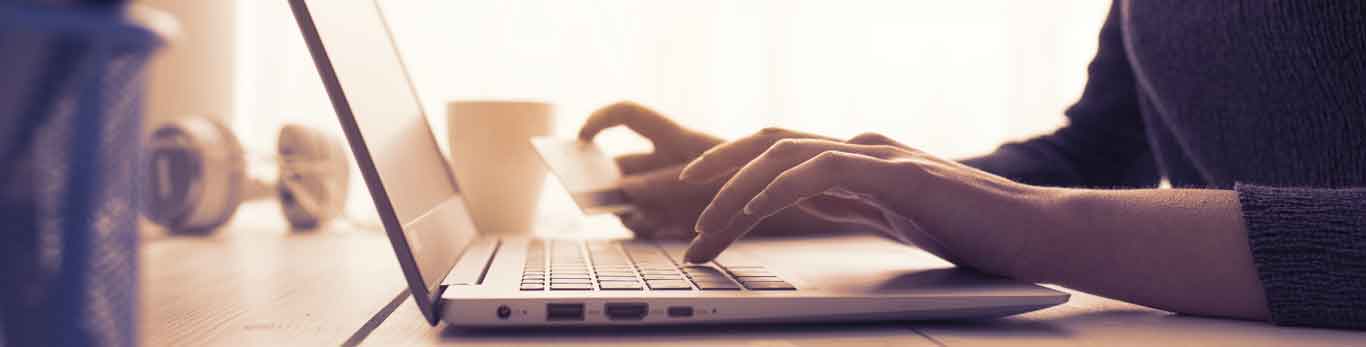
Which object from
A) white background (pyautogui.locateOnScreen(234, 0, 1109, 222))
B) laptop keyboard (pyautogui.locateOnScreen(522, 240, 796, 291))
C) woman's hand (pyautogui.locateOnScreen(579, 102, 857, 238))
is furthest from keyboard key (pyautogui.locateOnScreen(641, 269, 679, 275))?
white background (pyautogui.locateOnScreen(234, 0, 1109, 222))

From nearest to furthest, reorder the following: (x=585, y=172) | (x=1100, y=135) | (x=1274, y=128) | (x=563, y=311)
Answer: (x=563, y=311), (x=1274, y=128), (x=585, y=172), (x=1100, y=135)

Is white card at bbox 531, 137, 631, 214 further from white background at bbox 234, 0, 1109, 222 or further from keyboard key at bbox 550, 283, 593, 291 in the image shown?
white background at bbox 234, 0, 1109, 222

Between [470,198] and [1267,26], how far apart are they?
753mm

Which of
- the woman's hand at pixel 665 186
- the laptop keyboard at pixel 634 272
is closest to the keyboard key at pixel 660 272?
the laptop keyboard at pixel 634 272

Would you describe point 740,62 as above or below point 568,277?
above

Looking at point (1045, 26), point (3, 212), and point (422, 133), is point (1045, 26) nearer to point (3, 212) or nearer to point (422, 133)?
point (422, 133)

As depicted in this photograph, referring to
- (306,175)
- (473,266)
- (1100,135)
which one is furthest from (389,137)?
(1100,135)

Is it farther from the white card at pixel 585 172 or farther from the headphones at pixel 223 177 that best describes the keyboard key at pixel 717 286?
the headphones at pixel 223 177

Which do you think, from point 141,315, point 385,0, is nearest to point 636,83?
point 385,0

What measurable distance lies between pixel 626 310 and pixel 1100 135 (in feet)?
2.73

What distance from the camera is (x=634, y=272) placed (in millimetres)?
550

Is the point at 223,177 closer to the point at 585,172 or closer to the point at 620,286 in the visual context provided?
the point at 585,172

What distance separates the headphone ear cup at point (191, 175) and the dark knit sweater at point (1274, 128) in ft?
2.52

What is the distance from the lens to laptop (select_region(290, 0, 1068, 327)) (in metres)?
0.43
